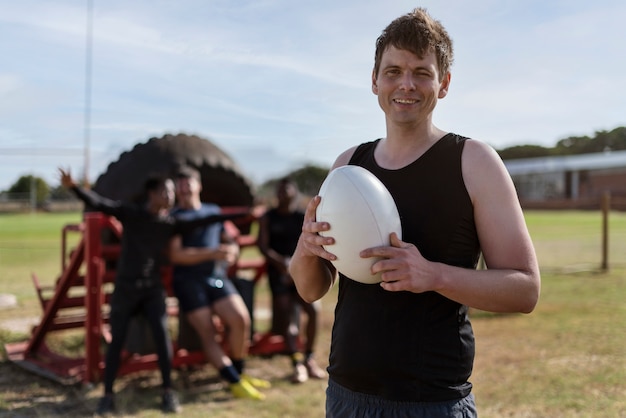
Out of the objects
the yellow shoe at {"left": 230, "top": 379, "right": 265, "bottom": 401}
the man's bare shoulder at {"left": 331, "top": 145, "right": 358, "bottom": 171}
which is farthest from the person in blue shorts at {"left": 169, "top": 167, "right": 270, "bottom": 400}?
the man's bare shoulder at {"left": 331, "top": 145, "right": 358, "bottom": 171}

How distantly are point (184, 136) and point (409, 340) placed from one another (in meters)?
5.47

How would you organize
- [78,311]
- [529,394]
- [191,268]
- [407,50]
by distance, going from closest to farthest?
[407,50]
[529,394]
[191,268]
[78,311]

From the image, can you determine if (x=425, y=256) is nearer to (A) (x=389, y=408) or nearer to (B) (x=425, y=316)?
(B) (x=425, y=316)

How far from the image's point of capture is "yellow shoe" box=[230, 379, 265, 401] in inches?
204

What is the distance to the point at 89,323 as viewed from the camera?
17.6 feet

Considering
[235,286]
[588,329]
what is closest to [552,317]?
[588,329]

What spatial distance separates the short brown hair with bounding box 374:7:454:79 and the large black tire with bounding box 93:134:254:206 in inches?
187

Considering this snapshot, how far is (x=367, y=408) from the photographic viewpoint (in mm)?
1837

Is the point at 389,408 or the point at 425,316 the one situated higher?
the point at 425,316

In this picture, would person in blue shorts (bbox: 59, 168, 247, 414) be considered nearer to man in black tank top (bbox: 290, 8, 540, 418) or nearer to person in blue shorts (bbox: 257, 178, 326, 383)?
person in blue shorts (bbox: 257, 178, 326, 383)

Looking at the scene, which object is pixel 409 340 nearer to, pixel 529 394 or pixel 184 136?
pixel 529 394

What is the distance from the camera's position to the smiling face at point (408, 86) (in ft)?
6.01

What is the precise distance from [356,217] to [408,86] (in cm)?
41

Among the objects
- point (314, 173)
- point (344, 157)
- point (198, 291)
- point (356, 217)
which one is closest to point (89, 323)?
point (198, 291)
